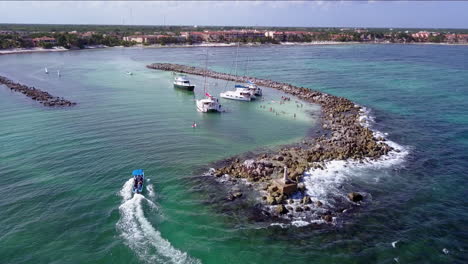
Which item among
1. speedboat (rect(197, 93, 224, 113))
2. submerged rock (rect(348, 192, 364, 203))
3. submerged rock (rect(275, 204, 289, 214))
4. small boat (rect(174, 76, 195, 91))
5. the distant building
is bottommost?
submerged rock (rect(275, 204, 289, 214))

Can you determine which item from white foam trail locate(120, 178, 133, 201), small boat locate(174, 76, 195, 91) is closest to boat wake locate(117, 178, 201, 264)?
white foam trail locate(120, 178, 133, 201)

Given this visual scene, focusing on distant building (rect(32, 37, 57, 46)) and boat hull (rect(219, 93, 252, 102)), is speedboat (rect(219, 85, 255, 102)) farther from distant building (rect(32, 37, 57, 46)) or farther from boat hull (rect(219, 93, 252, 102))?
distant building (rect(32, 37, 57, 46))

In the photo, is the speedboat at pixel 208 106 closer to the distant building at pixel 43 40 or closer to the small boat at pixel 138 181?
the small boat at pixel 138 181

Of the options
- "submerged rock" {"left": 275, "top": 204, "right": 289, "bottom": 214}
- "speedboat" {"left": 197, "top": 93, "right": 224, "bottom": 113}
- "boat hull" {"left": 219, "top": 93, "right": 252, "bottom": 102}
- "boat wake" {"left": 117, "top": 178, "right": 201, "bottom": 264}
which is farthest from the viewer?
"boat hull" {"left": 219, "top": 93, "right": 252, "bottom": 102}

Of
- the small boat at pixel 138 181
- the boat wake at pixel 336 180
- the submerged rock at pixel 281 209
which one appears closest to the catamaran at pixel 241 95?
the boat wake at pixel 336 180

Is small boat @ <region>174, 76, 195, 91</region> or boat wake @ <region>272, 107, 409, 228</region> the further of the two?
small boat @ <region>174, 76, 195, 91</region>
